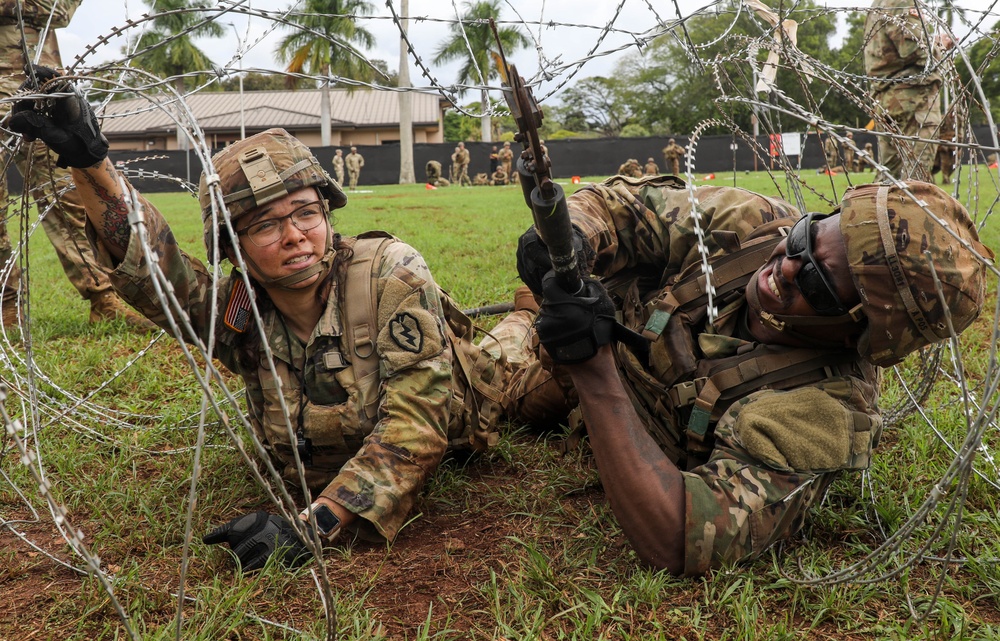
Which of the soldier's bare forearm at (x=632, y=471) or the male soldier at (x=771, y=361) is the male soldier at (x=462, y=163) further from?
the soldier's bare forearm at (x=632, y=471)

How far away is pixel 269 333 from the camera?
10.0 ft

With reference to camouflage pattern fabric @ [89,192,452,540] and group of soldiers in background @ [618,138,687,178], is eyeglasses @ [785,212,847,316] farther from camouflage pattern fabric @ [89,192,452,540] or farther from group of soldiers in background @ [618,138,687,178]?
group of soldiers in background @ [618,138,687,178]

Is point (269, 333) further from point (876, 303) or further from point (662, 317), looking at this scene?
point (876, 303)

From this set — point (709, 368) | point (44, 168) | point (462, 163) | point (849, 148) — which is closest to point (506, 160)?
point (462, 163)

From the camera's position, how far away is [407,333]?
2883 mm

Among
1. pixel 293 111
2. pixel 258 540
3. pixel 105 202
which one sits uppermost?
pixel 293 111

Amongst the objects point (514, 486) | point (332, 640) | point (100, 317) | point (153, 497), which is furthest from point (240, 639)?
point (100, 317)

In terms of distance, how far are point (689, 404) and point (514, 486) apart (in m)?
0.78

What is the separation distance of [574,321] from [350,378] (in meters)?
0.97

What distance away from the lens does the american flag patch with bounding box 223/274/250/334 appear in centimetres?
298

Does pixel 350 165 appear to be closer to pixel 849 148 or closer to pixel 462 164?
pixel 462 164

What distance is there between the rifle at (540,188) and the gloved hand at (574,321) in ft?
0.11

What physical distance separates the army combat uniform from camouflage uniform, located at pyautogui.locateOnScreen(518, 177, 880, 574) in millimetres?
603

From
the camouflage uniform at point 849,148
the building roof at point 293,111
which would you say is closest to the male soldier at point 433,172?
the building roof at point 293,111
